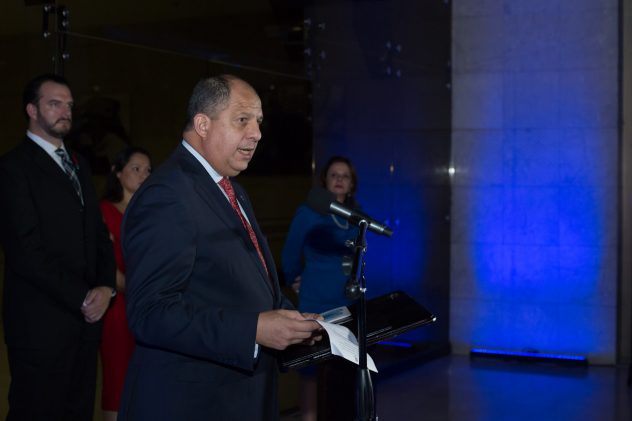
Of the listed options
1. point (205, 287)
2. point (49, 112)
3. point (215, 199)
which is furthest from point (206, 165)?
point (49, 112)

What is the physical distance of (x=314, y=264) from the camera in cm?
523

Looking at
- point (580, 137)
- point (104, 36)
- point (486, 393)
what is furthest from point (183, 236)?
point (580, 137)

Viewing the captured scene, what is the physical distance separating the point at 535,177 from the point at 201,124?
6318mm

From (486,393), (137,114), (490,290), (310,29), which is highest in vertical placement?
(310,29)

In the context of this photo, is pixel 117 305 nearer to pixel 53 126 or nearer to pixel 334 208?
pixel 53 126

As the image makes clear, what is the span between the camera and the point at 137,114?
5059mm

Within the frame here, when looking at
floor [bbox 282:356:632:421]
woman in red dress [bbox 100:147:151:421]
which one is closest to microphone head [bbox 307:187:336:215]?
woman in red dress [bbox 100:147:151:421]

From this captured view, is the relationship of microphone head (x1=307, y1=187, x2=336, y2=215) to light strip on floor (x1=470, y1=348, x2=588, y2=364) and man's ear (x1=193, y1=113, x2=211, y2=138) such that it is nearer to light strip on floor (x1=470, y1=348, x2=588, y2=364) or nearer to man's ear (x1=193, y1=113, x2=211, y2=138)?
man's ear (x1=193, y1=113, x2=211, y2=138)

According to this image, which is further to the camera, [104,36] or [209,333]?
[104,36]

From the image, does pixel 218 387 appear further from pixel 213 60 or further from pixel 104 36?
pixel 213 60

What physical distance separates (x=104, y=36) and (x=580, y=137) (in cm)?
496

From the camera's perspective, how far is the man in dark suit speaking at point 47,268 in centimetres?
375

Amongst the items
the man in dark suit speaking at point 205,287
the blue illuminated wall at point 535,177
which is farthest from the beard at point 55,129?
the blue illuminated wall at point 535,177

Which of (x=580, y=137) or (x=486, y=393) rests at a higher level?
(x=580, y=137)
